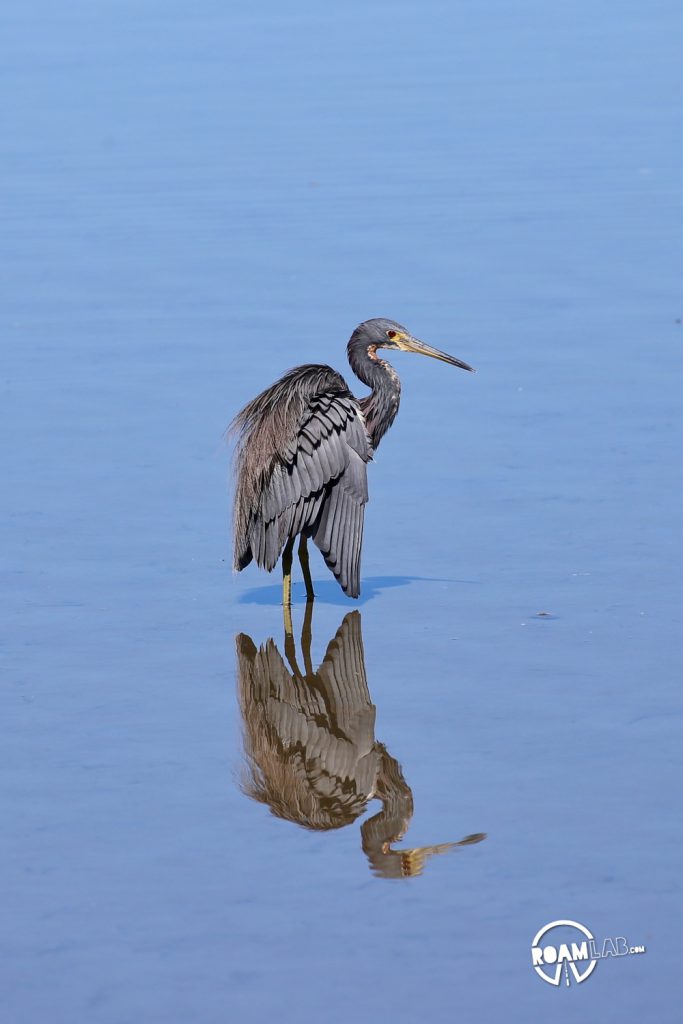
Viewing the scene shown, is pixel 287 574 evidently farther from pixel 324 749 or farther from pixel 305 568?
pixel 324 749

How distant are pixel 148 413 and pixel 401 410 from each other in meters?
1.50

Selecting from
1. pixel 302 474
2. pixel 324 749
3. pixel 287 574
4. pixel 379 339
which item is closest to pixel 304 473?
pixel 302 474

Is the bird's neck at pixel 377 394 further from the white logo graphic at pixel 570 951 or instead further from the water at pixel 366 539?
the white logo graphic at pixel 570 951

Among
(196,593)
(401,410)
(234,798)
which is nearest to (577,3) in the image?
(401,410)

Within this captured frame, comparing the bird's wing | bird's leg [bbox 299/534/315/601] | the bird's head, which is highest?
the bird's head

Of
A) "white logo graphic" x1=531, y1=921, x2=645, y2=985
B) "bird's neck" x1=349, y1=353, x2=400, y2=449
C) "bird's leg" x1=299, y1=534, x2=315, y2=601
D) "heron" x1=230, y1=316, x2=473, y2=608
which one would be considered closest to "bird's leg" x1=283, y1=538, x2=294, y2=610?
"heron" x1=230, y1=316, x2=473, y2=608

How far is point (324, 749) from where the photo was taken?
6.75 metres

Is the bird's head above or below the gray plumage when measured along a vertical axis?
above

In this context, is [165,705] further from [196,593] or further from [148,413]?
[148,413]

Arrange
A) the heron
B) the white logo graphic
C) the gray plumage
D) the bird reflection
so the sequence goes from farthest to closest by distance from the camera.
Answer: the heron
the gray plumage
the bird reflection
the white logo graphic

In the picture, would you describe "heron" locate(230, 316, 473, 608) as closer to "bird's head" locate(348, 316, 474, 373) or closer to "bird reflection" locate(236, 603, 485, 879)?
"bird reflection" locate(236, 603, 485, 879)

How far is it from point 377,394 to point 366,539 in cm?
73

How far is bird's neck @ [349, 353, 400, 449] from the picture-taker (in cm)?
880

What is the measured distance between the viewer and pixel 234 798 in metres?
6.28
